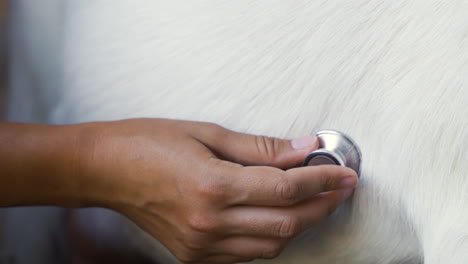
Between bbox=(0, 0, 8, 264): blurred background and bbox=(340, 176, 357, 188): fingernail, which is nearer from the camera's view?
bbox=(340, 176, 357, 188): fingernail

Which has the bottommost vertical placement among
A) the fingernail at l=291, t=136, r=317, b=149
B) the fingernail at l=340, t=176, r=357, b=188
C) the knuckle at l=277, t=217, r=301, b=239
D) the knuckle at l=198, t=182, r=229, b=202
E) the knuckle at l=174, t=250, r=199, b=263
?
the knuckle at l=174, t=250, r=199, b=263

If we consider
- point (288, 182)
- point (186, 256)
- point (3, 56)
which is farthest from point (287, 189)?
point (3, 56)

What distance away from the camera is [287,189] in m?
0.39

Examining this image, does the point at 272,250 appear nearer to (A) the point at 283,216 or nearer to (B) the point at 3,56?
(A) the point at 283,216

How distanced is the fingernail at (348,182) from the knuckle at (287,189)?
30mm

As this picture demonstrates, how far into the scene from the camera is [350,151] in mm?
403

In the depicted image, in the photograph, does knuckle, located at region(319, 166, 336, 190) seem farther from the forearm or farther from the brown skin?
the forearm

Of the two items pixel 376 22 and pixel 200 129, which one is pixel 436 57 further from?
pixel 200 129

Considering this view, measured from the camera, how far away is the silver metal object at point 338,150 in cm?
40

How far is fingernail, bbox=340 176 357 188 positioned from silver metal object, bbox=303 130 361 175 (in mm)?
11

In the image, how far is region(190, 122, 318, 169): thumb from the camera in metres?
0.41

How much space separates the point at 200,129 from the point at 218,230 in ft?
0.24

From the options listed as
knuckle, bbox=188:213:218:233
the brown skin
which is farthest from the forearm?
knuckle, bbox=188:213:218:233

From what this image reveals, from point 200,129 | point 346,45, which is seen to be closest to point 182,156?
point 200,129
